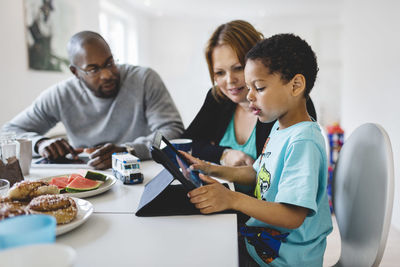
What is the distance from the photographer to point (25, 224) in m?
0.42

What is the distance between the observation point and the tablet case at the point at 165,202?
767mm

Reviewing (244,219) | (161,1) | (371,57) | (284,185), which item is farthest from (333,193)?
(161,1)

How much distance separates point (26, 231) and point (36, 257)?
59 millimetres

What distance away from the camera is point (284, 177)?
81 cm

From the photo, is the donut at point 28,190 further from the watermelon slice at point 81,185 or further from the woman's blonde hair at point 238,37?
the woman's blonde hair at point 238,37

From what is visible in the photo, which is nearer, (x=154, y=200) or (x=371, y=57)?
(x=154, y=200)

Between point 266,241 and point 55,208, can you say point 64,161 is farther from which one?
point 266,241

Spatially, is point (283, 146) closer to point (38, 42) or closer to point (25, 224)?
point (25, 224)

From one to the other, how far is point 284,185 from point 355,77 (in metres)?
3.02

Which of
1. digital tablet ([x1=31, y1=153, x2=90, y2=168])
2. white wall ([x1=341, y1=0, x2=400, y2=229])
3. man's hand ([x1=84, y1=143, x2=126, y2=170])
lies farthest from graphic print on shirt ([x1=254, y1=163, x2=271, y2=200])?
white wall ([x1=341, y1=0, x2=400, y2=229])

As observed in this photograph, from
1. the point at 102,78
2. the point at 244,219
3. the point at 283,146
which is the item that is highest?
the point at 102,78

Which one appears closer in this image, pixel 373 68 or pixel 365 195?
pixel 365 195

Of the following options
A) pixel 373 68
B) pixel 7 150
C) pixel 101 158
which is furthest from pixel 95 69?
pixel 373 68

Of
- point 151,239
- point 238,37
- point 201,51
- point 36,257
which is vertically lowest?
point 151,239
